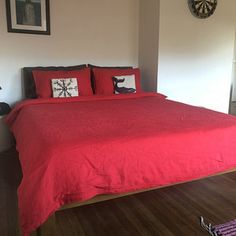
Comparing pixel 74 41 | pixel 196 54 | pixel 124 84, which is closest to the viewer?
pixel 124 84

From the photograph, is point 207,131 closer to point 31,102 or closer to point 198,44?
point 31,102

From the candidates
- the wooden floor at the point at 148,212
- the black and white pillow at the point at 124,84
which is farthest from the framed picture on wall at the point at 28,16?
the wooden floor at the point at 148,212

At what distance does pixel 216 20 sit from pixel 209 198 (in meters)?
2.64

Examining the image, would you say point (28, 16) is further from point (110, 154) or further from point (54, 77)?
point (110, 154)

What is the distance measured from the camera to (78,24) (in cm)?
350

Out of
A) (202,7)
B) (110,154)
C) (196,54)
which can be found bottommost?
(110,154)

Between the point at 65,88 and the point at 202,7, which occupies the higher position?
the point at 202,7

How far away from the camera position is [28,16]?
3.24m

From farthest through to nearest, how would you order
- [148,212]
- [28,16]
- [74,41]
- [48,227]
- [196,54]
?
1. [196,54]
2. [74,41]
3. [28,16]
4. [148,212]
5. [48,227]

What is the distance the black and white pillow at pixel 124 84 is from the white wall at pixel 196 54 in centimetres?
45

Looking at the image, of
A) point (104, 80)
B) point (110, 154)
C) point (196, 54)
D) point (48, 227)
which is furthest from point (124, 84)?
point (48, 227)

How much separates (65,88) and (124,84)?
29.0 inches

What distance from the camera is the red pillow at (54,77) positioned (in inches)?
120

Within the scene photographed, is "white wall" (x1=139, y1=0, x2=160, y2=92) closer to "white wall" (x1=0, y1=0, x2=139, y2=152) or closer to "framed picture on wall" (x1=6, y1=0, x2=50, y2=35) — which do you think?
"white wall" (x1=0, y1=0, x2=139, y2=152)
